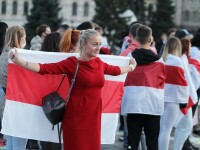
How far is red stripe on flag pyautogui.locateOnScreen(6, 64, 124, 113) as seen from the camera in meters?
7.04

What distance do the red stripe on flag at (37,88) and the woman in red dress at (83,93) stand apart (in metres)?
0.76

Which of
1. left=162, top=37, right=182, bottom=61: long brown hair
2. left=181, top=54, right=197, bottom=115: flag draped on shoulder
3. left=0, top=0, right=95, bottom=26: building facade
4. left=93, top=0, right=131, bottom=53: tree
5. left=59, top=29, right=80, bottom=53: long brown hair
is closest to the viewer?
left=59, top=29, right=80, bottom=53: long brown hair

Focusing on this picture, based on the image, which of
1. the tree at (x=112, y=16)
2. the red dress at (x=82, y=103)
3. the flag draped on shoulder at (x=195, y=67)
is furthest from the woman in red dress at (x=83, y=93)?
the tree at (x=112, y=16)

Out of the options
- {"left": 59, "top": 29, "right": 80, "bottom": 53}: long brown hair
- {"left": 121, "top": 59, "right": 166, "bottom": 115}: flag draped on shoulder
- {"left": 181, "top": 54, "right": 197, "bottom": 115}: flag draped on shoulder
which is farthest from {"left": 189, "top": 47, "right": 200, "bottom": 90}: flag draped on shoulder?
{"left": 59, "top": 29, "right": 80, "bottom": 53}: long brown hair

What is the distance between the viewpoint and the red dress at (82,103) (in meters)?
6.21

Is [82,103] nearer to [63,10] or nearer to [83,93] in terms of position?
[83,93]

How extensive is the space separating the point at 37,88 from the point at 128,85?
5.59ft

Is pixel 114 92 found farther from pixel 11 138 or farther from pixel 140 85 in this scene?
pixel 11 138

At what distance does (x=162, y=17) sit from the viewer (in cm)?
7688

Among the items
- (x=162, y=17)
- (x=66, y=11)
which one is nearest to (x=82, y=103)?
(x=162, y=17)

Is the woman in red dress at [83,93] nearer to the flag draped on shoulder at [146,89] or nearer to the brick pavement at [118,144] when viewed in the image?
the flag draped on shoulder at [146,89]

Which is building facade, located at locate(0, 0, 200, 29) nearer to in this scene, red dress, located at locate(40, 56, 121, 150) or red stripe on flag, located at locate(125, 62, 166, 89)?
red stripe on flag, located at locate(125, 62, 166, 89)

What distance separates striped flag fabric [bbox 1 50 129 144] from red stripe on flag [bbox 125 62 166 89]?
2.51ft

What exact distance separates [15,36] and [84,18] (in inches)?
3440
